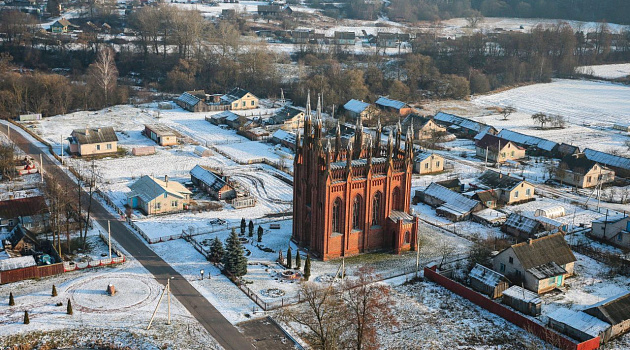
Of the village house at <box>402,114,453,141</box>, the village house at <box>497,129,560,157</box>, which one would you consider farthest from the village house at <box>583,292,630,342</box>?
the village house at <box>402,114,453,141</box>

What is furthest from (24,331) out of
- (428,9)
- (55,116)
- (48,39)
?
(428,9)

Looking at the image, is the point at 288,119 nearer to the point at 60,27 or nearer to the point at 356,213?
the point at 356,213

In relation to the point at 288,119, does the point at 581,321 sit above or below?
below

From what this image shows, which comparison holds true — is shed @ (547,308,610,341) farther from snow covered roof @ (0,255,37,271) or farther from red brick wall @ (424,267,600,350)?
snow covered roof @ (0,255,37,271)

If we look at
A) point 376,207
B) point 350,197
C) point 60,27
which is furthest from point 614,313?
point 60,27

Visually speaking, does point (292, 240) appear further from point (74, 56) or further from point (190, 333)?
point (74, 56)

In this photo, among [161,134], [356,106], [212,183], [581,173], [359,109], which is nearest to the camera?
[212,183]
